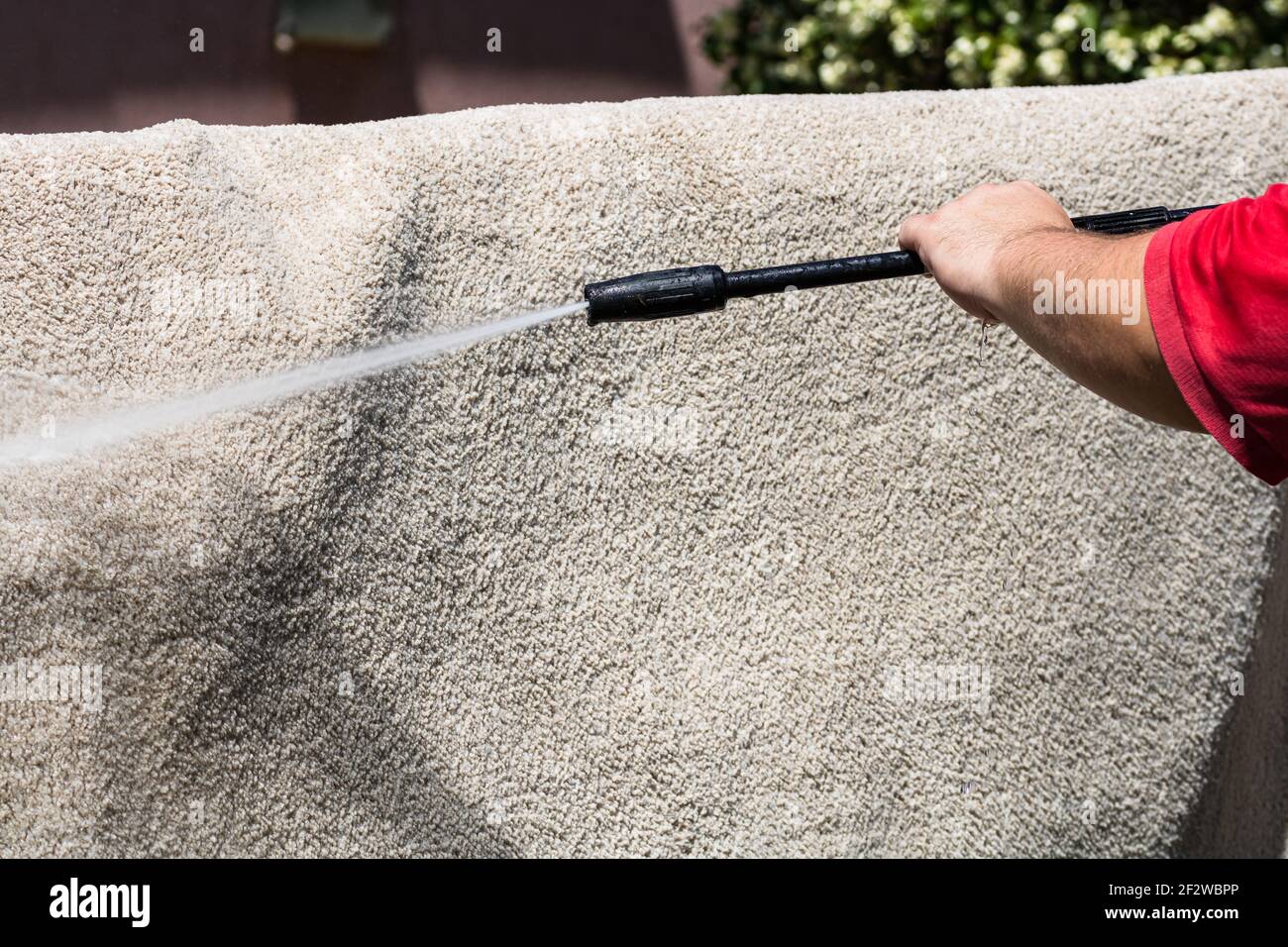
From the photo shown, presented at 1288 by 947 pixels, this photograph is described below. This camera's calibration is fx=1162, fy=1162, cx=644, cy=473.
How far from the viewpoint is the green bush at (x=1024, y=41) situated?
2.42 meters

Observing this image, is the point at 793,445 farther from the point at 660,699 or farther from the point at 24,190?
the point at 24,190

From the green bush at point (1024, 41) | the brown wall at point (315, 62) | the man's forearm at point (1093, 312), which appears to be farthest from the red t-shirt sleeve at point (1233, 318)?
the brown wall at point (315, 62)

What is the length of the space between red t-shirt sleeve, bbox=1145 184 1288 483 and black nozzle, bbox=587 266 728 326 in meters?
0.41

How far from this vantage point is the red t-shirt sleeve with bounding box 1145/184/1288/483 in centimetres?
87

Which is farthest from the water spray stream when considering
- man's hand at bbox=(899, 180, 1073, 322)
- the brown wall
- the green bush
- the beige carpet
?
the green bush

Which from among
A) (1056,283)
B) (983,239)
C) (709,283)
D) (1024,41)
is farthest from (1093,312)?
(1024,41)

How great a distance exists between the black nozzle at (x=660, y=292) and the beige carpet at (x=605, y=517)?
247 millimetres

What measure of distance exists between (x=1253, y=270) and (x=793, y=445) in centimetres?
67

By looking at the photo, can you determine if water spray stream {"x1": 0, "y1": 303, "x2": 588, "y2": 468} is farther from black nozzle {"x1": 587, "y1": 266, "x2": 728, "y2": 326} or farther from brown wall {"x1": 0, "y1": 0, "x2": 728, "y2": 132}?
brown wall {"x1": 0, "y1": 0, "x2": 728, "y2": 132}

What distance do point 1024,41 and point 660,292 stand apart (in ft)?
5.72

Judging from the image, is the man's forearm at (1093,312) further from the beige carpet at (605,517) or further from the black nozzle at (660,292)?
the beige carpet at (605,517)

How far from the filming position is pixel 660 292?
45.4 inches

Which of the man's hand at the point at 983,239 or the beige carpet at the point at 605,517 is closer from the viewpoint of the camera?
the man's hand at the point at 983,239
